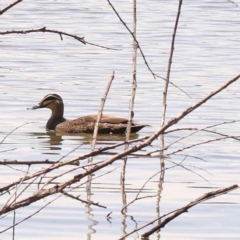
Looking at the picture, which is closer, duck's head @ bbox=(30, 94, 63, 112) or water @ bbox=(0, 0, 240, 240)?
water @ bbox=(0, 0, 240, 240)

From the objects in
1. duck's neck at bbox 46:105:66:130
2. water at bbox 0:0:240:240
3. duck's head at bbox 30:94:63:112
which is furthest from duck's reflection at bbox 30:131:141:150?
duck's head at bbox 30:94:63:112

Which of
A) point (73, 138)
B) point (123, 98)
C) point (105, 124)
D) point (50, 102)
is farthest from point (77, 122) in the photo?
point (123, 98)

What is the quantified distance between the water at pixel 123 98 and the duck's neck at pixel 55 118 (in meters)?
0.12

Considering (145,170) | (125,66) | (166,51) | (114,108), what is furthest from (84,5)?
(145,170)

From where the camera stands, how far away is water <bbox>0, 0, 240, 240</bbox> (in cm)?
734

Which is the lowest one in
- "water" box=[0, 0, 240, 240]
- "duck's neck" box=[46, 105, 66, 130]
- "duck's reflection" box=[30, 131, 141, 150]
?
"duck's reflection" box=[30, 131, 141, 150]

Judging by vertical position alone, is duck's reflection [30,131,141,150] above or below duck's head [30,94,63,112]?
below

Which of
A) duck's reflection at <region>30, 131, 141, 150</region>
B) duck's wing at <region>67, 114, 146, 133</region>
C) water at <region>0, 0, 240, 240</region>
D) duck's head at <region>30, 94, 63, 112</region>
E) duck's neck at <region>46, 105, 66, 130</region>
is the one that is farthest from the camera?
duck's head at <region>30, 94, 63, 112</region>

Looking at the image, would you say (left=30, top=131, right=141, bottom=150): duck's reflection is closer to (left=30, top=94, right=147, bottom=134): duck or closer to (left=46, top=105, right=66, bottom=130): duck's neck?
(left=30, top=94, right=147, bottom=134): duck

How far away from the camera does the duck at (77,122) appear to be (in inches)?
494

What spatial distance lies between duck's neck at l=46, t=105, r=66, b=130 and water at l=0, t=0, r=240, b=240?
4.7 inches

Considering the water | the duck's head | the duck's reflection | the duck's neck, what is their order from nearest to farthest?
the water, the duck's reflection, the duck's neck, the duck's head

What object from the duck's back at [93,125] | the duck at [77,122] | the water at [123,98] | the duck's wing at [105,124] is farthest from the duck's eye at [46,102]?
the duck's wing at [105,124]

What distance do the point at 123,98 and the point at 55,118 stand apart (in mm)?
1266
